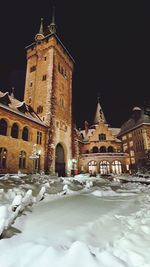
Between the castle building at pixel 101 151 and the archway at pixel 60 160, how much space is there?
10.4m

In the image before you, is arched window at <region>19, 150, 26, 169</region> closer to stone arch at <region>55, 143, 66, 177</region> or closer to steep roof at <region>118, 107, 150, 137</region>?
stone arch at <region>55, 143, 66, 177</region>

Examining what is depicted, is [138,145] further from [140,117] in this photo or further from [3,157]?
[3,157]

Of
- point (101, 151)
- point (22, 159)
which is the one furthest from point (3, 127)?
point (101, 151)

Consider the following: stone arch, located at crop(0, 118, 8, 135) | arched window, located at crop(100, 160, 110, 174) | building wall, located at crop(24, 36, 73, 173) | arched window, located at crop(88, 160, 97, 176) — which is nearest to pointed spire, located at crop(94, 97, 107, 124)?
arched window, located at crop(88, 160, 97, 176)

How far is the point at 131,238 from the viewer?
2.84 meters

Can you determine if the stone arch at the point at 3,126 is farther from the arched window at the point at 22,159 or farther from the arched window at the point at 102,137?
the arched window at the point at 102,137

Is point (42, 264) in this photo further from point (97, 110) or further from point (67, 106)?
point (97, 110)

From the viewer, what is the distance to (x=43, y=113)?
2666 centimetres

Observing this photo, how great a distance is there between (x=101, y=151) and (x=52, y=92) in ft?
70.7

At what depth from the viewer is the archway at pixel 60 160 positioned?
26669 mm

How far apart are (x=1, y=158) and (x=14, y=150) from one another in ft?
6.16

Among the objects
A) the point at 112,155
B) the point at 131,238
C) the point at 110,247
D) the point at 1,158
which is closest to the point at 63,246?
the point at 110,247

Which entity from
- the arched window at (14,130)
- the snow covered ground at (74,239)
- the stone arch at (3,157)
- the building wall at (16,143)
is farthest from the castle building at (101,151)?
the snow covered ground at (74,239)

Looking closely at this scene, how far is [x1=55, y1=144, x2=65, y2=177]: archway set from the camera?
26669 millimetres
